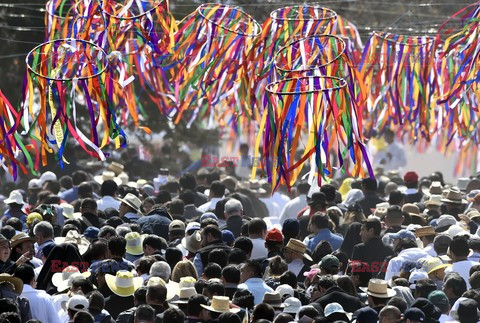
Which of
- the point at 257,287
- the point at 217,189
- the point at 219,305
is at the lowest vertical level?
the point at 217,189

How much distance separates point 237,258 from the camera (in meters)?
12.2

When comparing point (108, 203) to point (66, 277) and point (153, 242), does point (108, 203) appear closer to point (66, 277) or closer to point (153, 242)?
point (153, 242)

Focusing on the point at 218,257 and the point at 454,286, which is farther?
the point at 218,257

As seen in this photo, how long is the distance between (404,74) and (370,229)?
377cm

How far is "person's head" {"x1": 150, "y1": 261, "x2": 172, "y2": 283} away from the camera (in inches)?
455

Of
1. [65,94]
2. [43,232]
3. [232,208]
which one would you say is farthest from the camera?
[232,208]

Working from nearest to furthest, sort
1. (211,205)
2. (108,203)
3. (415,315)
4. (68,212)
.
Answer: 1. (415,315)
2. (68,212)
3. (108,203)
4. (211,205)

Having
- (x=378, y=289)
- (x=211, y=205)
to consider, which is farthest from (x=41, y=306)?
(x=211, y=205)

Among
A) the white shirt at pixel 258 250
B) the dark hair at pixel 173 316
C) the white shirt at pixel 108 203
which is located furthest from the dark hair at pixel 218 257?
the white shirt at pixel 108 203

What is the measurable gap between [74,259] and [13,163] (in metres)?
1.36

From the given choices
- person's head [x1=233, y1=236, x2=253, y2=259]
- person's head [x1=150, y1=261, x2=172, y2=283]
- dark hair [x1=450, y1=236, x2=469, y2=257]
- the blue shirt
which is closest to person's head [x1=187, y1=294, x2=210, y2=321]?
person's head [x1=150, y1=261, x2=172, y2=283]

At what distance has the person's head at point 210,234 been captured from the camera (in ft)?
42.3

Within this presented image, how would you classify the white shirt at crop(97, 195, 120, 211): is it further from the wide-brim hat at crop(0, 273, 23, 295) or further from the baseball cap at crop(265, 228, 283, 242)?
the wide-brim hat at crop(0, 273, 23, 295)

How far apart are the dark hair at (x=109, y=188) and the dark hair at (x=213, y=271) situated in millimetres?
4111
